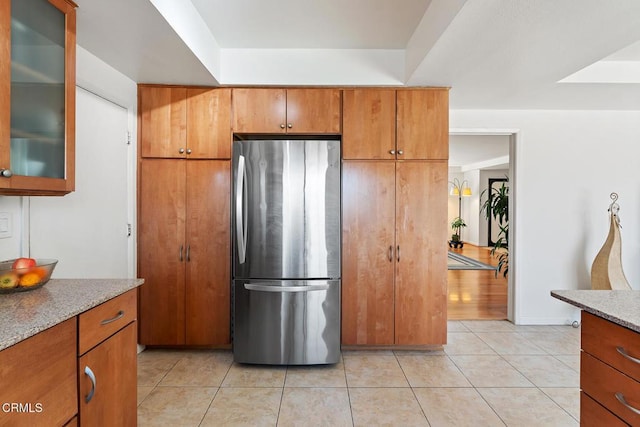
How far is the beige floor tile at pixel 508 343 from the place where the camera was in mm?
3055

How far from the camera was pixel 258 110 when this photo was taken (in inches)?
115

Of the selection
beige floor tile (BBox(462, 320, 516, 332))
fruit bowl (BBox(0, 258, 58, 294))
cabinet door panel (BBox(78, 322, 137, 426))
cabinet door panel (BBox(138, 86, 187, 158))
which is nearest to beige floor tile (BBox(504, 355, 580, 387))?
beige floor tile (BBox(462, 320, 516, 332))

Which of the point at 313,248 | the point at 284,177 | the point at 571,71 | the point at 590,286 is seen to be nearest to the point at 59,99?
the point at 284,177

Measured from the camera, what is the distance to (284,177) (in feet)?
8.74

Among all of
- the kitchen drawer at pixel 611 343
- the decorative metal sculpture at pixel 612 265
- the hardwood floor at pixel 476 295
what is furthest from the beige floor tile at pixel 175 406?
the decorative metal sculpture at pixel 612 265

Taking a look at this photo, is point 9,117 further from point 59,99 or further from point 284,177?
point 284,177

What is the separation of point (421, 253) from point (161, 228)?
2149 millimetres

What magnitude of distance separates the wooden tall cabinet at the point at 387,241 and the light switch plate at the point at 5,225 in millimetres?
2103

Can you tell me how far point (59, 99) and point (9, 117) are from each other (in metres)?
0.31

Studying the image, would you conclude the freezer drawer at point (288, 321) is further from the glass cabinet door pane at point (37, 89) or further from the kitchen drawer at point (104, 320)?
the glass cabinet door pane at point (37, 89)

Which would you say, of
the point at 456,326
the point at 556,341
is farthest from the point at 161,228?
the point at 556,341

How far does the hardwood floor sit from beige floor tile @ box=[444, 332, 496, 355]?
1.85 feet

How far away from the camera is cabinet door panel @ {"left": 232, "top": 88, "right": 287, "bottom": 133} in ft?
9.61

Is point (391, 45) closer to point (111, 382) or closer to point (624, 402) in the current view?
point (624, 402)
